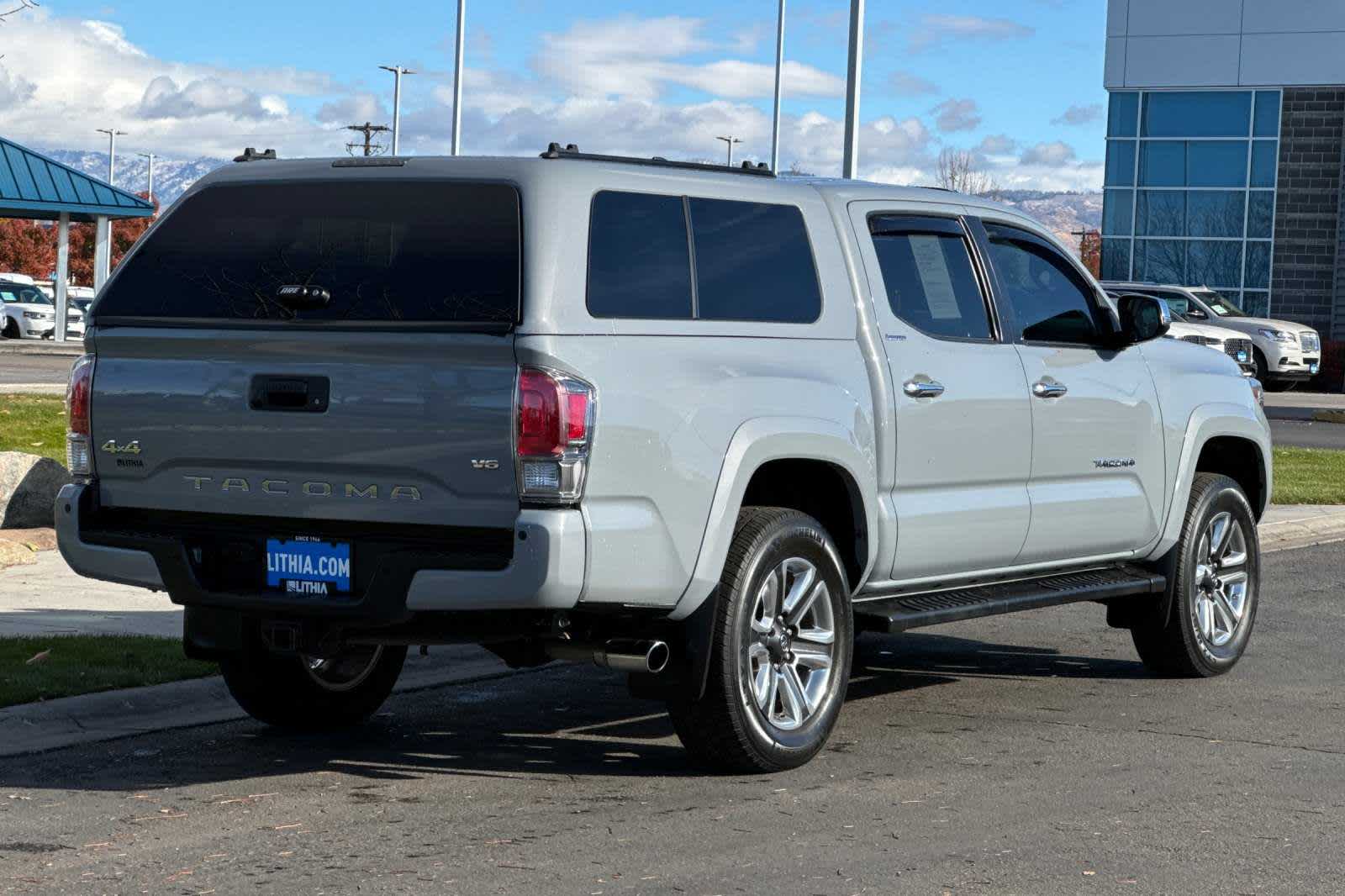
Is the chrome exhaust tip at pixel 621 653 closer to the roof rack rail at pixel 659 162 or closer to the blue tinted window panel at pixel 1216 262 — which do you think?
the roof rack rail at pixel 659 162

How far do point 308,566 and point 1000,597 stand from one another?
2.91 metres

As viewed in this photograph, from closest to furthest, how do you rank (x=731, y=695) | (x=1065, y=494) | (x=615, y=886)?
(x=615, y=886)
(x=731, y=695)
(x=1065, y=494)

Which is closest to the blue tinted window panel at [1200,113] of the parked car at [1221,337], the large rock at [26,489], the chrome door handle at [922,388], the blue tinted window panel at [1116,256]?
the blue tinted window panel at [1116,256]

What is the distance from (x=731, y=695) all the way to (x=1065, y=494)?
2270 mm

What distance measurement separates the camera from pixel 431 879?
547 cm

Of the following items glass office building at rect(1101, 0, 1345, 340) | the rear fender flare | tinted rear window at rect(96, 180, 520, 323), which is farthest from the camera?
glass office building at rect(1101, 0, 1345, 340)

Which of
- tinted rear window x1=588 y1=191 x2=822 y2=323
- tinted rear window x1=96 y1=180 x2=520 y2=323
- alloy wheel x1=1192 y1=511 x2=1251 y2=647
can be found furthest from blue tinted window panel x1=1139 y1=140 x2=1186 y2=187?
tinted rear window x1=96 y1=180 x2=520 y2=323

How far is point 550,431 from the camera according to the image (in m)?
6.04

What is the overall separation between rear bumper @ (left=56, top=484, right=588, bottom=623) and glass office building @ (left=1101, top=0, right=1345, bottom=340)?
126 ft

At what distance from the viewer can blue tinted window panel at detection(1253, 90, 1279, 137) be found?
42844 mm

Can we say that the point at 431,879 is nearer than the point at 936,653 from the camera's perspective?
Yes

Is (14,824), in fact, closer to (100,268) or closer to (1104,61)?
(1104,61)

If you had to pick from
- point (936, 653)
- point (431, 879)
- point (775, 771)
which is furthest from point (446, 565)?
point (936, 653)

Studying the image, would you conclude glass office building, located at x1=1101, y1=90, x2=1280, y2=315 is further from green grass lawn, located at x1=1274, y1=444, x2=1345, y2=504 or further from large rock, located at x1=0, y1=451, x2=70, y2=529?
large rock, located at x1=0, y1=451, x2=70, y2=529
